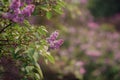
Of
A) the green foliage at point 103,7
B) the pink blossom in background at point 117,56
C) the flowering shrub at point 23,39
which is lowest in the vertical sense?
the pink blossom in background at point 117,56

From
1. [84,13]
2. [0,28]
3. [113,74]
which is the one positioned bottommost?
[113,74]

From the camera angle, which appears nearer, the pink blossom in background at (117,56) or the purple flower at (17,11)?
the purple flower at (17,11)

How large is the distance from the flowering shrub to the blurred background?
320 cm

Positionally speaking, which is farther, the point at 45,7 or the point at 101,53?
the point at 101,53

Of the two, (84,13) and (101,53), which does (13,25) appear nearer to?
(101,53)

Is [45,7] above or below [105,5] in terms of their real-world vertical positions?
above

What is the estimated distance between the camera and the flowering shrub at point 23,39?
336cm

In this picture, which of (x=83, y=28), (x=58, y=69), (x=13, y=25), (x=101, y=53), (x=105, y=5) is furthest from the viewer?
(x=105, y=5)

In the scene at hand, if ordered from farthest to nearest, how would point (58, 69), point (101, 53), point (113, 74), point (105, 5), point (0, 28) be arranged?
point (105, 5)
point (101, 53)
point (113, 74)
point (58, 69)
point (0, 28)

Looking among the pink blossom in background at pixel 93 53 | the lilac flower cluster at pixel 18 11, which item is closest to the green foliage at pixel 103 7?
the pink blossom in background at pixel 93 53

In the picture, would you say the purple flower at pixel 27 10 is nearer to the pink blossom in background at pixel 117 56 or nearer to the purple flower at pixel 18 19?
the purple flower at pixel 18 19

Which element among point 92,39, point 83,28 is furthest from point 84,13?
point 92,39

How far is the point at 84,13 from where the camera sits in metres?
11.9

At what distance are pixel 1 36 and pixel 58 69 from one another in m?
3.97
